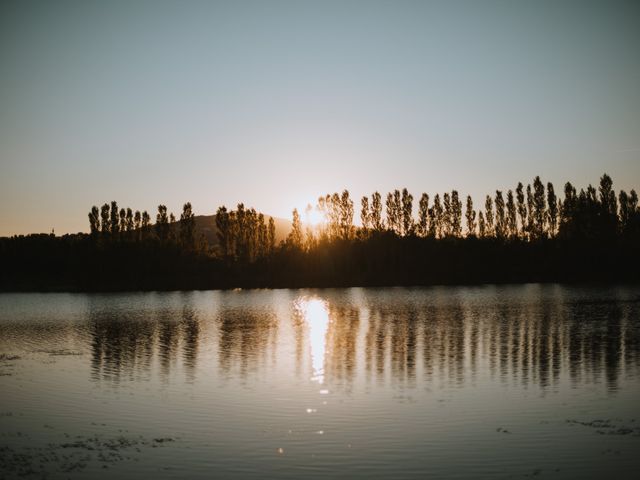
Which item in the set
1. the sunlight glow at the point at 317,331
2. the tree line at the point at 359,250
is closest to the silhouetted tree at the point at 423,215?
the tree line at the point at 359,250

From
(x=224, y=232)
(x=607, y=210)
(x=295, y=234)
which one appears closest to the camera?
(x=607, y=210)

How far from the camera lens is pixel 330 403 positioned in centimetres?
2072

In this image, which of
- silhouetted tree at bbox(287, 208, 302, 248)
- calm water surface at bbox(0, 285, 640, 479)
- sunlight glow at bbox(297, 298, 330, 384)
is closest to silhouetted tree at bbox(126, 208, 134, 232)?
silhouetted tree at bbox(287, 208, 302, 248)

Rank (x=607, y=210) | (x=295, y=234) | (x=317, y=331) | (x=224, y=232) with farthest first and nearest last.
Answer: (x=224, y=232) → (x=295, y=234) → (x=607, y=210) → (x=317, y=331)

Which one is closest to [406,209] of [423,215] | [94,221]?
[423,215]

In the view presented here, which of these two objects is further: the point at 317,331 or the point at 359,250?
the point at 359,250

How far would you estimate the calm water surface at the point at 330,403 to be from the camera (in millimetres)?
14352

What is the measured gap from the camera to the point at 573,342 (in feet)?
112

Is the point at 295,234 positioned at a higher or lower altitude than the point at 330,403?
higher

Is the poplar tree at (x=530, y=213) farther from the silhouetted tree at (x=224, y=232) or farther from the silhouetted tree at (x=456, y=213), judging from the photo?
the silhouetted tree at (x=224, y=232)

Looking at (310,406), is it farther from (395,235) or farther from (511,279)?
(395,235)

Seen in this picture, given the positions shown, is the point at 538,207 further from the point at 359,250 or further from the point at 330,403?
the point at 330,403

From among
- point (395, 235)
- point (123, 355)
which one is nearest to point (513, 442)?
point (123, 355)

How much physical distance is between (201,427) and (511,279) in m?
114
